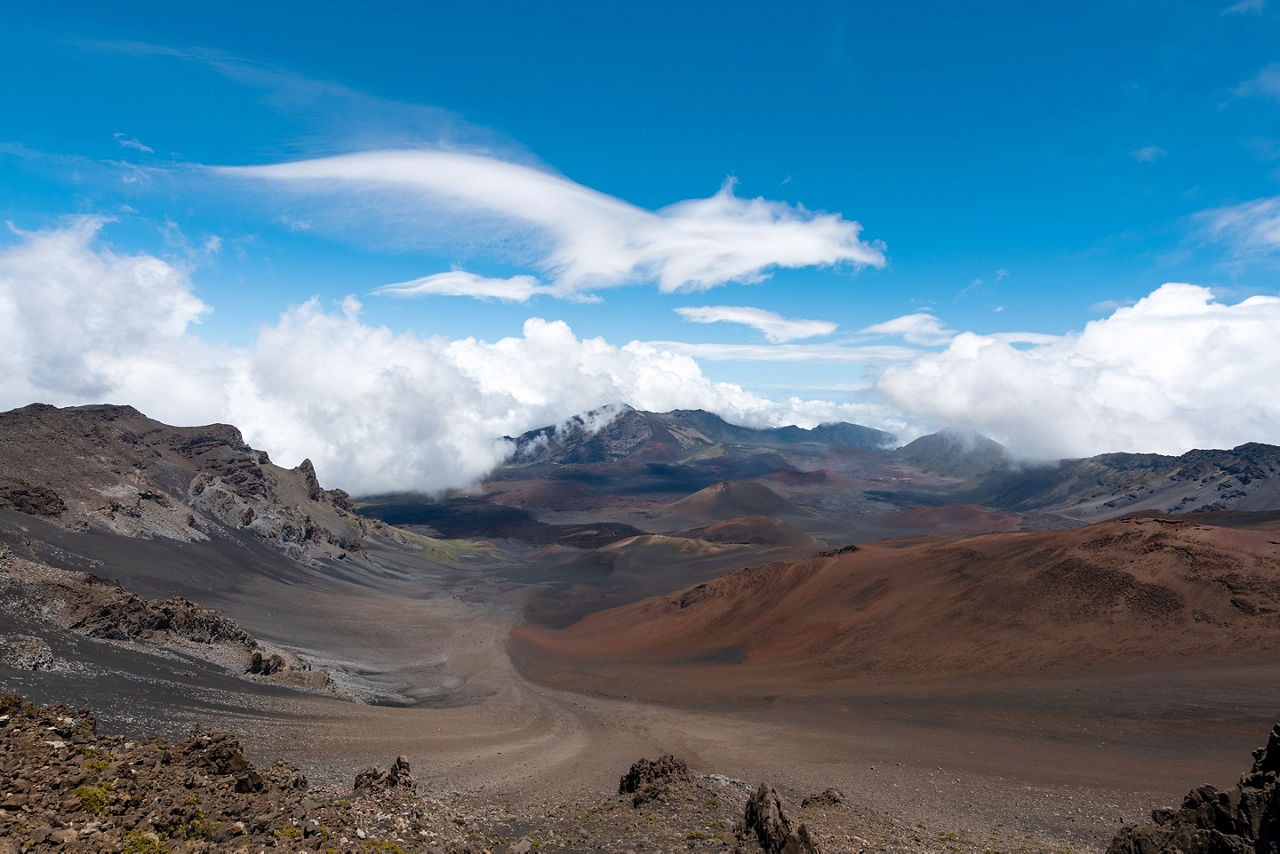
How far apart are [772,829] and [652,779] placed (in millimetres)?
6987

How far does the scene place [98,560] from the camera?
56156 mm

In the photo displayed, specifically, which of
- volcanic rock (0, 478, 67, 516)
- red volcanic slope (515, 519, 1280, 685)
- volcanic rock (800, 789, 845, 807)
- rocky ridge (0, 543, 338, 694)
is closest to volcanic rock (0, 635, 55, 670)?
rocky ridge (0, 543, 338, 694)

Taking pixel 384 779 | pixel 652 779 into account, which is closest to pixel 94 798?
pixel 384 779

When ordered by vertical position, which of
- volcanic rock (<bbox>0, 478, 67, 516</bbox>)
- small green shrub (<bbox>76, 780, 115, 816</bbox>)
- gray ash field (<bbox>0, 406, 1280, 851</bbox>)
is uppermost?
volcanic rock (<bbox>0, 478, 67, 516</bbox>)

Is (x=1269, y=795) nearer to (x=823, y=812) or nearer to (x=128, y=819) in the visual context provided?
(x=823, y=812)

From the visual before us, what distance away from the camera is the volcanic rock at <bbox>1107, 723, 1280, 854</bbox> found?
12016 millimetres

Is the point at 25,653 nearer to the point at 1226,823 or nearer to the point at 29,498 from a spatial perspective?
the point at 1226,823

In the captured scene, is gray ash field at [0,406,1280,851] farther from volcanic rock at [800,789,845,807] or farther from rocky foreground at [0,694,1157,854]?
volcanic rock at [800,789,845,807]

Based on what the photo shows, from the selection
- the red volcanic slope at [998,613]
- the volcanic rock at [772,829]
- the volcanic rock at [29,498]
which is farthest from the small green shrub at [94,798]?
the volcanic rock at [29,498]

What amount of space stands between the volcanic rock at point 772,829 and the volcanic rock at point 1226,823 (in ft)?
22.2

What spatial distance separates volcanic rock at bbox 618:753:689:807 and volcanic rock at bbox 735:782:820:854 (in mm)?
4006

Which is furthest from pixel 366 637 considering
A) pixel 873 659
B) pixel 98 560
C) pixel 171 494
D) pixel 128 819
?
pixel 128 819

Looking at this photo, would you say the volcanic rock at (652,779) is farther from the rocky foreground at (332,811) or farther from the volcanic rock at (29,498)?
the volcanic rock at (29,498)

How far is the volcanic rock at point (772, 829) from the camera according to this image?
14.6 metres
